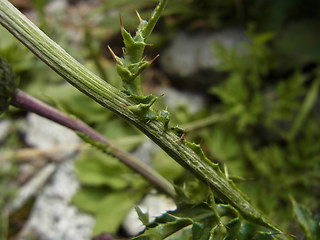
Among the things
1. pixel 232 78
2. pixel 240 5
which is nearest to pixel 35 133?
pixel 232 78

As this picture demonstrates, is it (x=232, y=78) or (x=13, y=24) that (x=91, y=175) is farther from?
(x=13, y=24)

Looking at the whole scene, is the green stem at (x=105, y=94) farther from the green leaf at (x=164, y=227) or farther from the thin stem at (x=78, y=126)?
the thin stem at (x=78, y=126)

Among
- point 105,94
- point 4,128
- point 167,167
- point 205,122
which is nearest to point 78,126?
point 105,94

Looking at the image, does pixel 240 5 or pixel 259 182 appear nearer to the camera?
pixel 259 182

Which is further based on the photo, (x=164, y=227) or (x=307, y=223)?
(x=307, y=223)

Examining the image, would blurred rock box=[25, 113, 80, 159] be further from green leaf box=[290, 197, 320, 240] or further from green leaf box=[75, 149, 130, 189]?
green leaf box=[290, 197, 320, 240]

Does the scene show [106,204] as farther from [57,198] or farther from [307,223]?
[307,223]

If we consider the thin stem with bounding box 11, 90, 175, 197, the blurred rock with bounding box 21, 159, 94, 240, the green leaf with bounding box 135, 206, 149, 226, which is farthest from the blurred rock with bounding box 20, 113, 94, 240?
the green leaf with bounding box 135, 206, 149, 226
